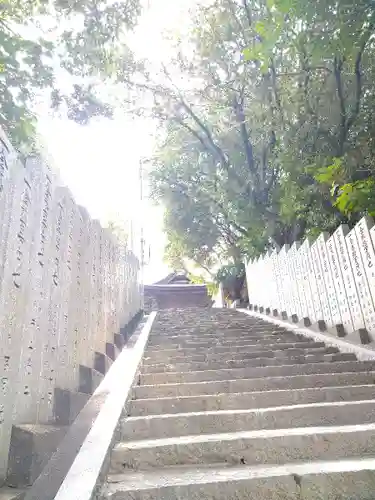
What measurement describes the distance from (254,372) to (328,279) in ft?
9.46

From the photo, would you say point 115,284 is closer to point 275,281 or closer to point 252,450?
point 275,281

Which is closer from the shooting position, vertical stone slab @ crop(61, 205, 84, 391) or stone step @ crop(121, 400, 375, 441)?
stone step @ crop(121, 400, 375, 441)

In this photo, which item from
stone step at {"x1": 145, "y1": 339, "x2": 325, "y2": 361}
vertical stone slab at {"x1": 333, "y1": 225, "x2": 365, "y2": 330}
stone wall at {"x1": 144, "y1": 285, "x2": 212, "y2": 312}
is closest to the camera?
vertical stone slab at {"x1": 333, "y1": 225, "x2": 365, "y2": 330}

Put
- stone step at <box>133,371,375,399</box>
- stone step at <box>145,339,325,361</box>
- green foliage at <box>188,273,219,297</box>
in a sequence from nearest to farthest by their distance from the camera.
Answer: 1. stone step at <box>133,371,375,399</box>
2. stone step at <box>145,339,325,361</box>
3. green foliage at <box>188,273,219,297</box>

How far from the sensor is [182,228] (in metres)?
20.2

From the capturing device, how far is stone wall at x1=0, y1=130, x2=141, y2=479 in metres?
2.45

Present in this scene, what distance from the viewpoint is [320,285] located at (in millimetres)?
7137

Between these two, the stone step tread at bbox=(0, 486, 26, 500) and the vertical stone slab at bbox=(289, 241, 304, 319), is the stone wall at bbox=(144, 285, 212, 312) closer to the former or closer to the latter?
the vertical stone slab at bbox=(289, 241, 304, 319)

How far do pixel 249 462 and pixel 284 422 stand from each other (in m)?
0.60

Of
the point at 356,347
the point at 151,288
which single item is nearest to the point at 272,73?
the point at 356,347

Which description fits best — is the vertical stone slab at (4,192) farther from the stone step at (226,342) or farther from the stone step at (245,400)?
the stone step at (226,342)

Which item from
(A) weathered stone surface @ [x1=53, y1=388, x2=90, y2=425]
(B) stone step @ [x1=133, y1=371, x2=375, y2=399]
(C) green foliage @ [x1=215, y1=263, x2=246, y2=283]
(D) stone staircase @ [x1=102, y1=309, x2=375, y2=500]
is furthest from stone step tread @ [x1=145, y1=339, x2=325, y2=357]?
(C) green foliage @ [x1=215, y1=263, x2=246, y2=283]

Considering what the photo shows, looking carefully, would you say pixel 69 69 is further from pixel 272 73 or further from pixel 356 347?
pixel 356 347

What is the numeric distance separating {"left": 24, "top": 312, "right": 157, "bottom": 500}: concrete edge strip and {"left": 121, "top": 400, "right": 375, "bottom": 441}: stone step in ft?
0.79
